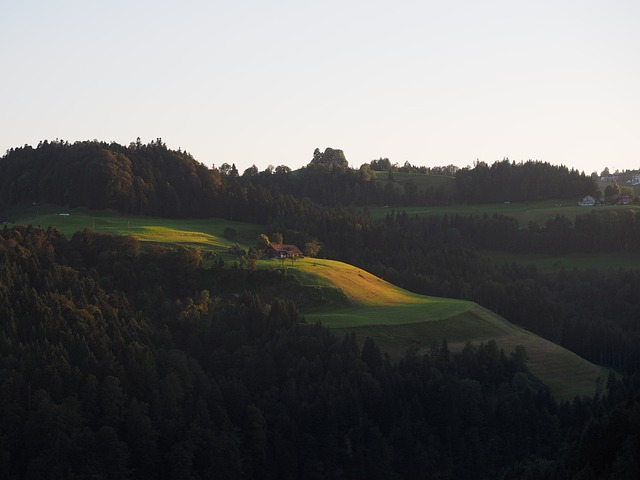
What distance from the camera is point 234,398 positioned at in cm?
10119

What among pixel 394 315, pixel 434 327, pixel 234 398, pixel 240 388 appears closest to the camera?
pixel 234 398

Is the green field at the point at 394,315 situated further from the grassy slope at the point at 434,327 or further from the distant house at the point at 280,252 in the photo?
the distant house at the point at 280,252

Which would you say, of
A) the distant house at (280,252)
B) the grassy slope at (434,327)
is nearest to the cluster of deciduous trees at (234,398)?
the grassy slope at (434,327)

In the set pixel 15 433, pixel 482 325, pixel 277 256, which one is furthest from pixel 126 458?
pixel 277 256

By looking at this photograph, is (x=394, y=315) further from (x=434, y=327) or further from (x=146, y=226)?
(x=146, y=226)

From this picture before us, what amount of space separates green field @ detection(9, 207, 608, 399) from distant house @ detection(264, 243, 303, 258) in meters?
2.69

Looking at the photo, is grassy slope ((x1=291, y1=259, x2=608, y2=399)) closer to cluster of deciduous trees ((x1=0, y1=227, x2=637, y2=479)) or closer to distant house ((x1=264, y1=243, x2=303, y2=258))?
cluster of deciduous trees ((x1=0, y1=227, x2=637, y2=479))

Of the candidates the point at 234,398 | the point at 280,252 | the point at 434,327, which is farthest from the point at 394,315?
the point at 234,398

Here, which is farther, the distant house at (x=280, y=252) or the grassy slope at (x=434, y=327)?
the distant house at (x=280, y=252)

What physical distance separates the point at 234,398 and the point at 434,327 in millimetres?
30655

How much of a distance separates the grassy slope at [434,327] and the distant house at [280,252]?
26.0 feet

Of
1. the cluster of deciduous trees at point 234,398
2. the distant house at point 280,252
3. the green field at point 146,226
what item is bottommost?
the cluster of deciduous trees at point 234,398

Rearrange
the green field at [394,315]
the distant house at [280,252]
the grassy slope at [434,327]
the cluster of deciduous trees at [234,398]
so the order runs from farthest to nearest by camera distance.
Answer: the distant house at [280,252] < the green field at [394,315] < the grassy slope at [434,327] < the cluster of deciduous trees at [234,398]

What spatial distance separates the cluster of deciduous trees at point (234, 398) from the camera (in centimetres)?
9094
